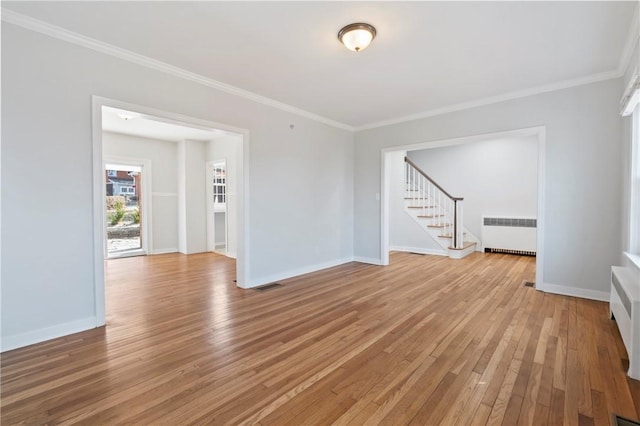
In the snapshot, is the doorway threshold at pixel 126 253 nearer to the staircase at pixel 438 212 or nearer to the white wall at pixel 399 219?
the white wall at pixel 399 219

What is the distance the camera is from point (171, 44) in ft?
9.33

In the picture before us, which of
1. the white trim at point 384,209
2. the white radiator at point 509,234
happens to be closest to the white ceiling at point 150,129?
the white trim at point 384,209

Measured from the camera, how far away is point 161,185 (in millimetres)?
7250

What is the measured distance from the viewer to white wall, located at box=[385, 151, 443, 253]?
7.16 metres

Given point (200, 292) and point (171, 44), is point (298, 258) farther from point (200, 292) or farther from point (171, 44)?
point (171, 44)

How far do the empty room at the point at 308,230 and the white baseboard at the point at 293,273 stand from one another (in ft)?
0.19

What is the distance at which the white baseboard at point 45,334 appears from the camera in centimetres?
243

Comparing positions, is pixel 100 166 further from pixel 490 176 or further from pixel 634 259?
pixel 490 176

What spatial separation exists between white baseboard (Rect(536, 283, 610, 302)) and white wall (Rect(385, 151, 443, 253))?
3.19 m

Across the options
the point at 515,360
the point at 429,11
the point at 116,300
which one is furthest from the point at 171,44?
the point at 515,360

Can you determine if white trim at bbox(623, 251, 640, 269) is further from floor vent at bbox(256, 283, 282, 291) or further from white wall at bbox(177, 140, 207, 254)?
white wall at bbox(177, 140, 207, 254)

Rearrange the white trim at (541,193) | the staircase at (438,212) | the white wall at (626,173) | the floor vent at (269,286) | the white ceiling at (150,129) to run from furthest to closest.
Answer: the staircase at (438,212) → the white ceiling at (150,129) → the floor vent at (269,286) → the white trim at (541,193) → the white wall at (626,173)

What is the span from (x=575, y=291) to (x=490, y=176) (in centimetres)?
415

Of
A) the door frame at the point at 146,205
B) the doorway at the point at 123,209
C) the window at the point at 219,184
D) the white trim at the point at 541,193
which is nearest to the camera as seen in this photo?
the white trim at the point at 541,193
